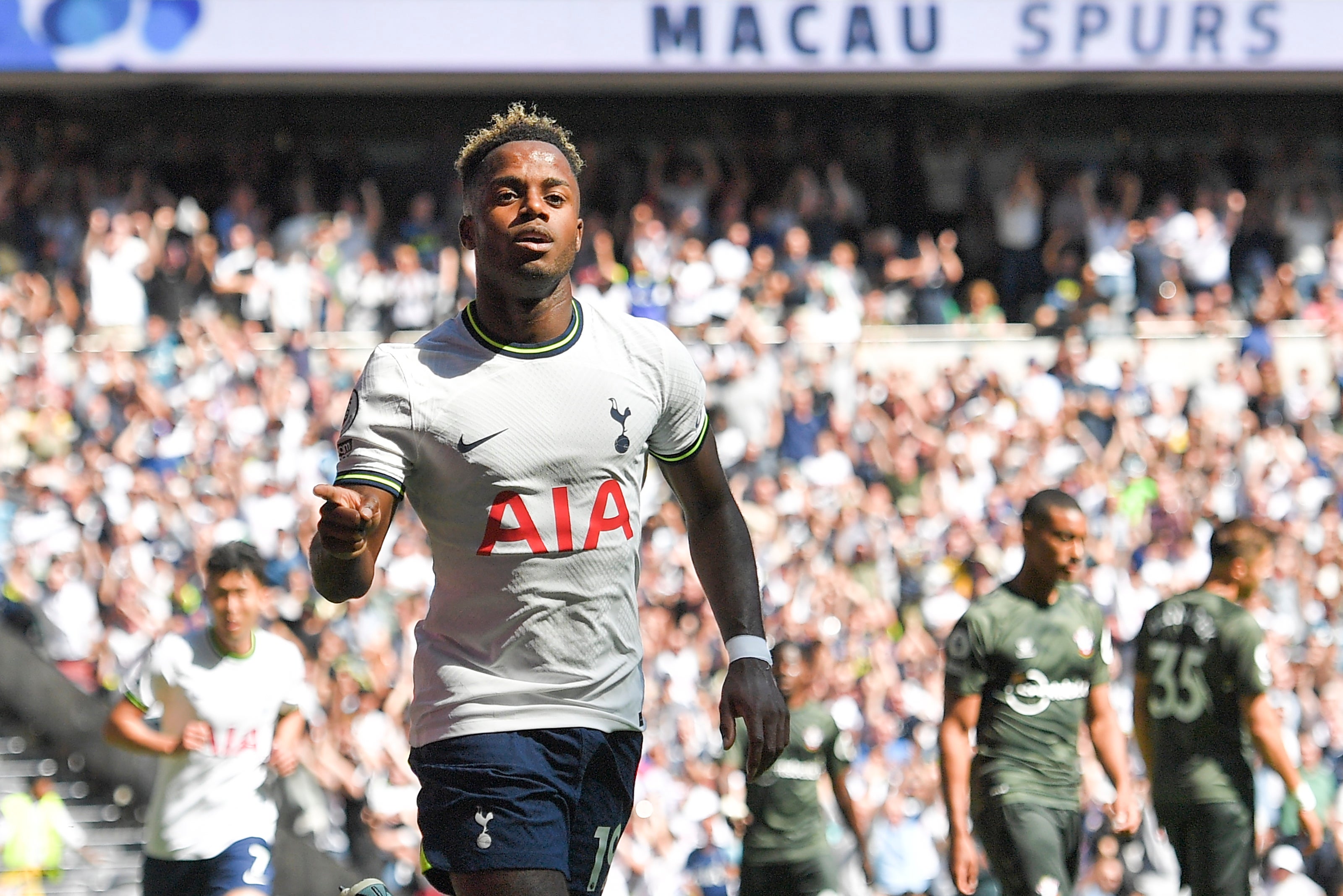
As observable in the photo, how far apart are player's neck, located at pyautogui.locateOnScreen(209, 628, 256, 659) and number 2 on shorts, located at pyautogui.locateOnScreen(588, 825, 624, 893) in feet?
10.1

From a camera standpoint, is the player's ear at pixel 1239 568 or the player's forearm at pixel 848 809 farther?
the player's forearm at pixel 848 809

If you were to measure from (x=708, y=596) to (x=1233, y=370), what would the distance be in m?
13.3

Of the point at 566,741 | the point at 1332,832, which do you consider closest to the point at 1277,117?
the point at 1332,832

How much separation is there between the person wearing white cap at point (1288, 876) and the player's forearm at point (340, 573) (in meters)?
8.13

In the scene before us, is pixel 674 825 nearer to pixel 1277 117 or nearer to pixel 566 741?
pixel 566 741

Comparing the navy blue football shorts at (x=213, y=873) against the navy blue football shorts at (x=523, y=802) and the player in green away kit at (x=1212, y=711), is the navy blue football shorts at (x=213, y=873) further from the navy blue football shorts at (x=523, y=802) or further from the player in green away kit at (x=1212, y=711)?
the player in green away kit at (x=1212, y=711)

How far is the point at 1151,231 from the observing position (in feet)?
61.3

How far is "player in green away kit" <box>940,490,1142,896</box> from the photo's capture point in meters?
6.77

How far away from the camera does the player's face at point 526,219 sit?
3.86 meters

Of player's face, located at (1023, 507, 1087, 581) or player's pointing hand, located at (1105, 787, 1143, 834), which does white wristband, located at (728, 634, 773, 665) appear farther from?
player's pointing hand, located at (1105, 787, 1143, 834)

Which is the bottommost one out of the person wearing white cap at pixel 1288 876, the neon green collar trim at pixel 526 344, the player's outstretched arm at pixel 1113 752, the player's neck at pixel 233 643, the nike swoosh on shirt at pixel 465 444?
the person wearing white cap at pixel 1288 876

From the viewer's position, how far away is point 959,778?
265 inches

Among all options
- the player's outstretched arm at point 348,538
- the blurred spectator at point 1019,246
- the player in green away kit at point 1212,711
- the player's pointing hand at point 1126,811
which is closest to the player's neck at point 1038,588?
the player in green away kit at point 1212,711

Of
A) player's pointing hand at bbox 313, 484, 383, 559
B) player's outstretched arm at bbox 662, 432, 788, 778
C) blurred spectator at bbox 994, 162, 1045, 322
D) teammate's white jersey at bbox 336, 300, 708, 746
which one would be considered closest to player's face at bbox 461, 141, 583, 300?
teammate's white jersey at bbox 336, 300, 708, 746
